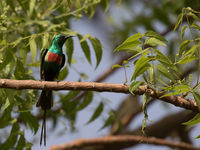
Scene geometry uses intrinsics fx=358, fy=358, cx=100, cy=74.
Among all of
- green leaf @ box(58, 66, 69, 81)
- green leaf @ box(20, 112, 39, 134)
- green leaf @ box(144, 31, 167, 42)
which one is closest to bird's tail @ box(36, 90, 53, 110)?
green leaf @ box(58, 66, 69, 81)

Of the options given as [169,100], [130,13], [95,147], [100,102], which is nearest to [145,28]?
[130,13]

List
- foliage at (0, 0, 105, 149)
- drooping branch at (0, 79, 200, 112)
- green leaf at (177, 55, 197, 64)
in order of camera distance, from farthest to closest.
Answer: foliage at (0, 0, 105, 149) → drooping branch at (0, 79, 200, 112) → green leaf at (177, 55, 197, 64)

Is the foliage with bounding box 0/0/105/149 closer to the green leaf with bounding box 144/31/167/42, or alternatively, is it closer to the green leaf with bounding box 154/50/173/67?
the green leaf with bounding box 144/31/167/42

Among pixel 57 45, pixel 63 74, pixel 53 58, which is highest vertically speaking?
pixel 57 45

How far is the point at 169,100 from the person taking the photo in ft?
10.8

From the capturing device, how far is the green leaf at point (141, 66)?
289cm

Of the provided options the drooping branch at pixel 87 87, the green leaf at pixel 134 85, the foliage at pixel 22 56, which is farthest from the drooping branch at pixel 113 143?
the green leaf at pixel 134 85

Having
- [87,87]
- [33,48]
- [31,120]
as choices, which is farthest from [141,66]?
[31,120]

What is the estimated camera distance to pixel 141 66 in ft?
9.59

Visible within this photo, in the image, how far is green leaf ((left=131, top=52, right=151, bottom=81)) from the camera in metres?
2.89

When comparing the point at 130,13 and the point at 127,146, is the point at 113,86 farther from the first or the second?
the point at 127,146

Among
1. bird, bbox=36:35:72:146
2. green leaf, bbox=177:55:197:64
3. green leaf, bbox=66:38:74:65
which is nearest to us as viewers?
green leaf, bbox=177:55:197:64

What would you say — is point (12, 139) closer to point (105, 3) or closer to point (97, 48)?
point (97, 48)

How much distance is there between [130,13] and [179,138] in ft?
10.0
